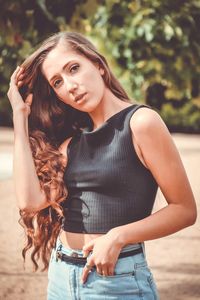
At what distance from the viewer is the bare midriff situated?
5.76 ft

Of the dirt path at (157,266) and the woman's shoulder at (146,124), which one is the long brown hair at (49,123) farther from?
the dirt path at (157,266)

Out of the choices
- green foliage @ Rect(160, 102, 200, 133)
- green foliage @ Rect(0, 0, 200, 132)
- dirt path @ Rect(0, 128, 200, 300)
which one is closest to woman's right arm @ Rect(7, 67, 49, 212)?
dirt path @ Rect(0, 128, 200, 300)

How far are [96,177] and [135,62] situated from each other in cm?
1143

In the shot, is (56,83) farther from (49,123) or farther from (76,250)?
(76,250)

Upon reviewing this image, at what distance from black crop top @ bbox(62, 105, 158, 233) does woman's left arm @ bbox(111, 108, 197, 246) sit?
0.07 meters

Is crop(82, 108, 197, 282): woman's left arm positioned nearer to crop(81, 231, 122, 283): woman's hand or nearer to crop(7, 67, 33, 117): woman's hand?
crop(81, 231, 122, 283): woman's hand

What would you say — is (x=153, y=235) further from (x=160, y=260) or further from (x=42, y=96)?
(x=160, y=260)

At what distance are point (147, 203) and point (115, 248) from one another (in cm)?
19

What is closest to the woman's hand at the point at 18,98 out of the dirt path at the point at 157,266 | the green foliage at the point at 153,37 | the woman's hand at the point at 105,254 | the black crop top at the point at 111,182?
the black crop top at the point at 111,182

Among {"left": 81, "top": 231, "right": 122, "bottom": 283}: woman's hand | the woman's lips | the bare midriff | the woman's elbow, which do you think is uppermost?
the woman's lips

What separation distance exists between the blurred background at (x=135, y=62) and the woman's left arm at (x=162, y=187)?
2506 mm

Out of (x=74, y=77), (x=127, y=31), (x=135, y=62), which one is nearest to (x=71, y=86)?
(x=74, y=77)

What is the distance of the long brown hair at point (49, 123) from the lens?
6.25ft

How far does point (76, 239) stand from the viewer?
1783 millimetres
